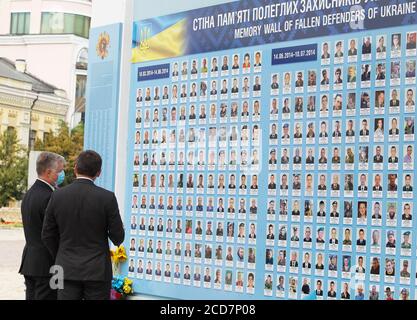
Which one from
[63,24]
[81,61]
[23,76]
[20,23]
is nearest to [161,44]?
[23,76]

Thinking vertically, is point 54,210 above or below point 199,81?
below

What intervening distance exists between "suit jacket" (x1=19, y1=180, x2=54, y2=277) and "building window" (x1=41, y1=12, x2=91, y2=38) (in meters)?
48.9

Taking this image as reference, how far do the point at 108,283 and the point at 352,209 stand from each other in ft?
6.81

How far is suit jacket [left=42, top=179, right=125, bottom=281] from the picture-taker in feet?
16.7

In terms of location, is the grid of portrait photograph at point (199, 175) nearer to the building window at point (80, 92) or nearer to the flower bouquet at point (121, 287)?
the flower bouquet at point (121, 287)

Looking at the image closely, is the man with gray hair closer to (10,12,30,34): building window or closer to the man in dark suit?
the man in dark suit

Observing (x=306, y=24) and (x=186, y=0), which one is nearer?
(x=306, y=24)

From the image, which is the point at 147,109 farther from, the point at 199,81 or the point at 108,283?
the point at 108,283

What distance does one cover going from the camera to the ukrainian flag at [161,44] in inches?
295

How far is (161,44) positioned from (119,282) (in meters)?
2.50

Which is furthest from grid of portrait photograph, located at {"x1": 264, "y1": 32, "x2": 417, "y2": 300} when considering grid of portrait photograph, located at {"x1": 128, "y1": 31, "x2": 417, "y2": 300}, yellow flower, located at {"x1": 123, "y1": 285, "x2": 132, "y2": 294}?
yellow flower, located at {"x1": 123, "y1": 285, "x2": 132, "y2": 294}
